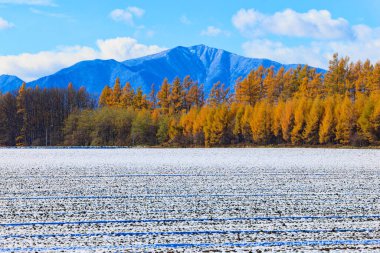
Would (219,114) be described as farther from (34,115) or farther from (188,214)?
(188,214)

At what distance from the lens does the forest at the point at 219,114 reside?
6034cm

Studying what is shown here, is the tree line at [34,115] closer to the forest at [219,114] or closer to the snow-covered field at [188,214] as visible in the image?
the forest at [219,114]

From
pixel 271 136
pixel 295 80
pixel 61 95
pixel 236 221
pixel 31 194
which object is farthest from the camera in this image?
pixel 61 95

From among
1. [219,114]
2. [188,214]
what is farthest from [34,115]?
[188,214]

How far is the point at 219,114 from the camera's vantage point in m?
69.8

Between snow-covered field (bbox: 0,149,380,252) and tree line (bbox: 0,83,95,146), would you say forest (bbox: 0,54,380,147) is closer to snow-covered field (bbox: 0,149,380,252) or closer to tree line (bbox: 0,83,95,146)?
tree line (bbox: 0,83,95,146)

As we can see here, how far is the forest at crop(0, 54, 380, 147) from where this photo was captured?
198 feet

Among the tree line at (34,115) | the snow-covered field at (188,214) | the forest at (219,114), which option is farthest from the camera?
the tree line at (34,115)

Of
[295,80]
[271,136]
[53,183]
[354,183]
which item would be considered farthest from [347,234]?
[295,80]

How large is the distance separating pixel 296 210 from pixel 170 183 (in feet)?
21.2

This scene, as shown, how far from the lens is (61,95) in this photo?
9300 centimetres

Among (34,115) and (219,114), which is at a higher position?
(34,115)

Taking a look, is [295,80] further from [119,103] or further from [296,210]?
[296,210]

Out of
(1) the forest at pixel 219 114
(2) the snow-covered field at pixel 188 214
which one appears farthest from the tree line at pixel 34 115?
(2) the snow-covered field at pixel 188 214
